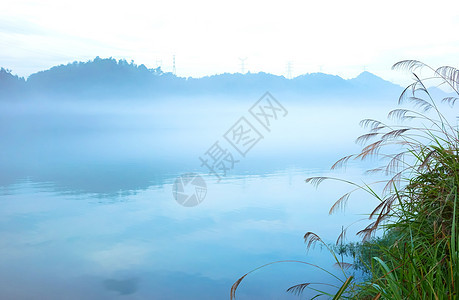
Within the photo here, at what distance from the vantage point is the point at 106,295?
4180 mm

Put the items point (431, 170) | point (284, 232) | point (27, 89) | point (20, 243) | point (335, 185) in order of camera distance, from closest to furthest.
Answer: point (431, 170) → point (20, 243) → point (284, 232) → point (335, 185) → point (27, 89)

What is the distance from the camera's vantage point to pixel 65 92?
7031 centimetres

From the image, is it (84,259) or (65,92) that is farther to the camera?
(65,92)

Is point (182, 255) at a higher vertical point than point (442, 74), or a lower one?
lower

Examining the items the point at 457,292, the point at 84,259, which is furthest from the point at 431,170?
the point at 84,259

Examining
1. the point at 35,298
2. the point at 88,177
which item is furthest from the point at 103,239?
the point at 88,177

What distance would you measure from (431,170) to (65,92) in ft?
245

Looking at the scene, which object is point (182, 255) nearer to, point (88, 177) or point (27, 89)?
point (88, 177)

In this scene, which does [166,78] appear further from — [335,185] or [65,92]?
[335,185]

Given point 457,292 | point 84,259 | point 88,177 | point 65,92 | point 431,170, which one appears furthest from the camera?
point 65,92

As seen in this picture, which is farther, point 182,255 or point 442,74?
point 182,255

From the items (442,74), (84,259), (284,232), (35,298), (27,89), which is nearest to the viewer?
(442,74)

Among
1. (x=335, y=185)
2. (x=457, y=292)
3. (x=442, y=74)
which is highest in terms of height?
(x=442, y=74)

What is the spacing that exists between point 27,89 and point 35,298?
6691 cm
